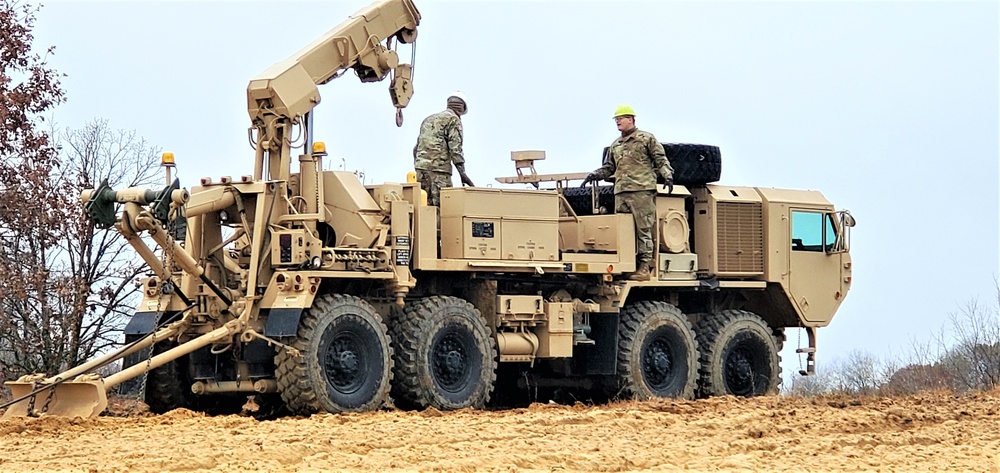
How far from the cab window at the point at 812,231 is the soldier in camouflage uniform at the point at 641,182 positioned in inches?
109

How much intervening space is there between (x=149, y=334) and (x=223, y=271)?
1.10m

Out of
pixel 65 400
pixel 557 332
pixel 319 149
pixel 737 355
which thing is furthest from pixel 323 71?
pixel 737 355

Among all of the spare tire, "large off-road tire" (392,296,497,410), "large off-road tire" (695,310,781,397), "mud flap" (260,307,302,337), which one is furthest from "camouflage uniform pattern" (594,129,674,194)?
"mud flap" (260,307,302,337)

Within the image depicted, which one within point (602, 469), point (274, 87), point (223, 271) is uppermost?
point (274, 87)

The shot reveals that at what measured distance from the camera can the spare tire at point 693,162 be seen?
23.5m

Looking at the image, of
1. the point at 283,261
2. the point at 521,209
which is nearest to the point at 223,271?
the point at 283,261

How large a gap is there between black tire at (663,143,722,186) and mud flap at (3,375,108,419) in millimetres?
8881

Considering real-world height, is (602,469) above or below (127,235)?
below

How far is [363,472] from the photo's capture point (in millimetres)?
13344

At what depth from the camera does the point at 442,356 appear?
65.5 ft

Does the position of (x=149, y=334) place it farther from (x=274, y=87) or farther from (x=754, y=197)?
(x=754, y=197)

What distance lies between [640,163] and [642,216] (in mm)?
641

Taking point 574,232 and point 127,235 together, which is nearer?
point 127,235

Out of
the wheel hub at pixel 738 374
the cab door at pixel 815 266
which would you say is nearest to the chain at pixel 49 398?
the wheel hub at pixel 738 374
